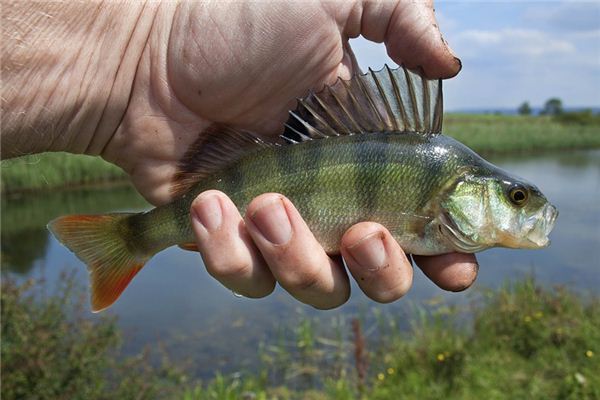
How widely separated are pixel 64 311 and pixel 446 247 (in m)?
5.36

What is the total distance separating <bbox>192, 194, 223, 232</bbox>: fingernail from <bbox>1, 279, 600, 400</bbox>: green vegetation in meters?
3.64

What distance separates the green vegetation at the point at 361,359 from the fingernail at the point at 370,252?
13.1ft

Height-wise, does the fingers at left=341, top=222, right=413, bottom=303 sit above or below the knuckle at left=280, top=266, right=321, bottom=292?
above

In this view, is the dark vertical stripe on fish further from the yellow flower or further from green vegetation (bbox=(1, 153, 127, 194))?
green vegetation (bbox=(1, 153, 127, 194))

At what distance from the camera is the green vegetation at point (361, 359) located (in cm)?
542

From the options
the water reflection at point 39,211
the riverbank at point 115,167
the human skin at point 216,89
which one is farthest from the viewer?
the riverbank at point 115,167

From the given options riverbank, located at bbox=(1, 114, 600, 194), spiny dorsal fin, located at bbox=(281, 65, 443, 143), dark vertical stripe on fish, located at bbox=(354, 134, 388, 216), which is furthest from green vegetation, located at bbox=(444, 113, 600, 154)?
dark vertical stripe on fish, located at bbox=(354, 134, 388, 216)

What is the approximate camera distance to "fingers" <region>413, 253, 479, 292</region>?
2.53 metres

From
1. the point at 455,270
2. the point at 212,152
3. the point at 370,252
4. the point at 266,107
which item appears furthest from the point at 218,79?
the point at 455,270

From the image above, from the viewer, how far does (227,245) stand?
2457 millimetres

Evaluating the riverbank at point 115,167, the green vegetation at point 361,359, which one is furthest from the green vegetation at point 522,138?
the green vegetation at point 361,359

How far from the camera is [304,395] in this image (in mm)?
6812

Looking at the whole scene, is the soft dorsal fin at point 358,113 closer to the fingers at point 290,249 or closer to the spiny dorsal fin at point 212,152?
the spiny dorsal fin at point 212,152

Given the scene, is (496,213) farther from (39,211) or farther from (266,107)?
(39,211)
